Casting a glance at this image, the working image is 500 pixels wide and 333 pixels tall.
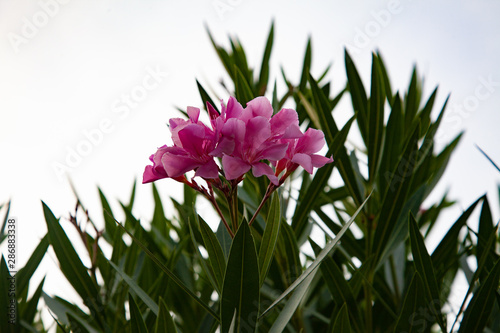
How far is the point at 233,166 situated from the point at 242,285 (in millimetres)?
162

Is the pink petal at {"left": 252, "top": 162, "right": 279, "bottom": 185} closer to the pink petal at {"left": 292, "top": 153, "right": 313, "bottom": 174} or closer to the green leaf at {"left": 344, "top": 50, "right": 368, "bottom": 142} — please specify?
the pink petal at {"left": 292, "top": 153, "right": 313, "bottom": 174}

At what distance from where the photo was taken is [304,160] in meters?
0.65

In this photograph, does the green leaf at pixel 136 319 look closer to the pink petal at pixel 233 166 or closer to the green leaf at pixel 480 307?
the pink petal at pixel 233 166

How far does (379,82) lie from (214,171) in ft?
1.96

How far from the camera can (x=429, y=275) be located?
2.72 ft

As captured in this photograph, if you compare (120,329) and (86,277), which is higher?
(86,277)

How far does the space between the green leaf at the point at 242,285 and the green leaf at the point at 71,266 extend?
43 cm

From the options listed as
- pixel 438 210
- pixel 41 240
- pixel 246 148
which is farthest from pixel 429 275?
pixel 41 240

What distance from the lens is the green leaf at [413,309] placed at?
2.55 feet

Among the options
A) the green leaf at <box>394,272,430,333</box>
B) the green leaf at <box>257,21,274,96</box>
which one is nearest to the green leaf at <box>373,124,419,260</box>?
the green leaf at <box>394,272,430,333</box>

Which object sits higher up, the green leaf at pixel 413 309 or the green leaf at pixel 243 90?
the green leaf at pixel 243 90

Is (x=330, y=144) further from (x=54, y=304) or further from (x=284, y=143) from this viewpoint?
(x=54, y=304)

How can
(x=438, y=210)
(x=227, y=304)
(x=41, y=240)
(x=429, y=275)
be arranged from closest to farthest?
(x=227, y=304), (x=429, y=275), (x=41, y=240), (x=438, y=210)

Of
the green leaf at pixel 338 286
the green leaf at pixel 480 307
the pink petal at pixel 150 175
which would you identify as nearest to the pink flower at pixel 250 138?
the pink petal at pixel 150 175
